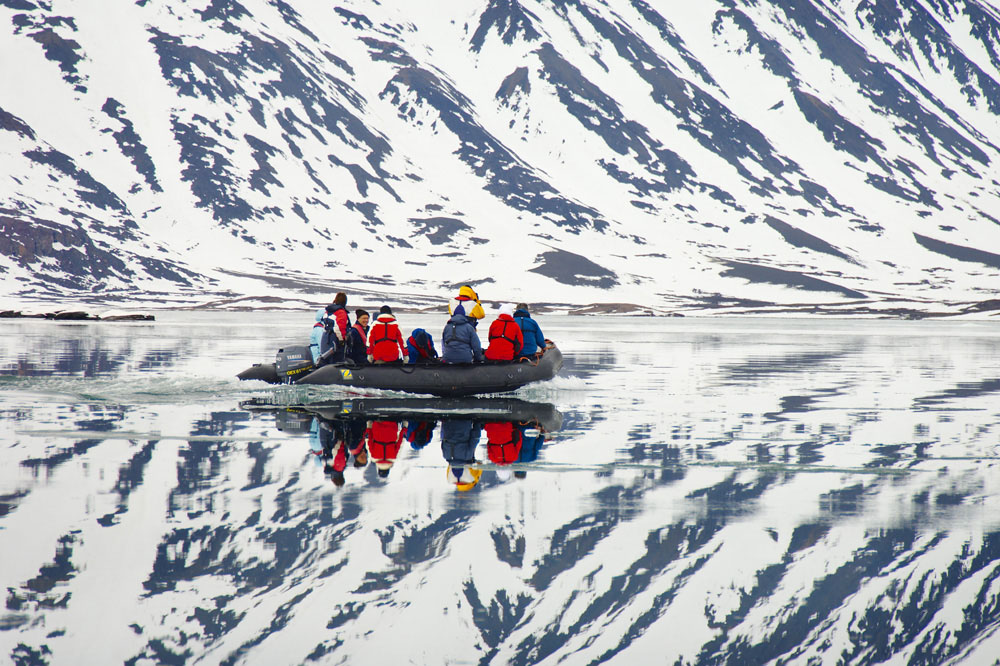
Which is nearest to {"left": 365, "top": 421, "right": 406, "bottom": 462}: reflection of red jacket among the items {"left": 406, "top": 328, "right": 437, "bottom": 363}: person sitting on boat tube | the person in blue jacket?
{"left": 406, "top": 328, "right": 437, "bottom": 363}: person sitting on boat tube

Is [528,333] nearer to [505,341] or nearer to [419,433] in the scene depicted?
[505,341]

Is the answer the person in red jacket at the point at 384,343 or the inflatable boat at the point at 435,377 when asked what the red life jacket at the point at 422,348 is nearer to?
the person in red jacket at the point at 384,343

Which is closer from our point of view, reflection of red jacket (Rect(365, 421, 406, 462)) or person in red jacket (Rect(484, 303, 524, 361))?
reflection of red jacket (Rect(365, 421, 406, 462))

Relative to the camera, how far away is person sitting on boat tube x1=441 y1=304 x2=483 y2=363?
24875 mm

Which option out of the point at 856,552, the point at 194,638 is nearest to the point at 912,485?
the point at 856,552

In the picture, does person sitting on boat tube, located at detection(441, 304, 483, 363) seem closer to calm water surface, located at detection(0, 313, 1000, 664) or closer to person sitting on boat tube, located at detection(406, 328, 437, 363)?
person sitting on boat tube, located at detection(406, 328, 437, 363)

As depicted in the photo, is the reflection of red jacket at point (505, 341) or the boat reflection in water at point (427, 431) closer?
the boat reflection in water at point (427, 431)

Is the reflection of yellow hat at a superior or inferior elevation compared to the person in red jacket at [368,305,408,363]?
inferior

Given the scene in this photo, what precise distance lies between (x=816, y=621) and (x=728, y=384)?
22.1 m

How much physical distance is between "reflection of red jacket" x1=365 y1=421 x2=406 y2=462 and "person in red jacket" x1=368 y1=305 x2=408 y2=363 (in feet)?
16.7

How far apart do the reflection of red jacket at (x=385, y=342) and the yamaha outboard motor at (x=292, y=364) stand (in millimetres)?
2027

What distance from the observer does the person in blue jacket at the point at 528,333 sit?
26844mm

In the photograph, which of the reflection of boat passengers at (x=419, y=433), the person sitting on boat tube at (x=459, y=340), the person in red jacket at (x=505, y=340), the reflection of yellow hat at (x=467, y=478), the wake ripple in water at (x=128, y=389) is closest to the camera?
the reflection of yellow hat at (x=467, y=478)

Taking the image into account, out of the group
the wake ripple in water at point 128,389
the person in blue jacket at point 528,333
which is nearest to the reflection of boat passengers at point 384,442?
the wake ripple in water at point 128,389
